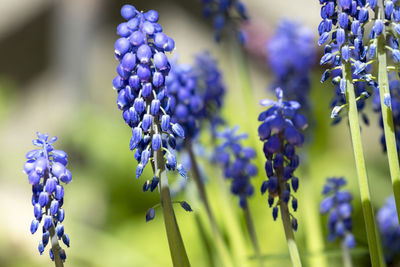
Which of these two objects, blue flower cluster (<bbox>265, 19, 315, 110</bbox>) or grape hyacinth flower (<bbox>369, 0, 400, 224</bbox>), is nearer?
grape hyacinth flower (<bbox>369, 0, 400, 224</bbox>)

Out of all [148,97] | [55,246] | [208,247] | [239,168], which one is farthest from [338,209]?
[55,246]

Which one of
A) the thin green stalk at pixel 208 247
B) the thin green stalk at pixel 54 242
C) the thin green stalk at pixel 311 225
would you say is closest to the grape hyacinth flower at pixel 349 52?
the thin green stalk at pixel 54 242

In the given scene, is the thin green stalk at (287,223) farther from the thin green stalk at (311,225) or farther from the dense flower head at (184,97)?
the thin green stalk at (311,225)

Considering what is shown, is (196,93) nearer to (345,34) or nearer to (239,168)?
(239,168)

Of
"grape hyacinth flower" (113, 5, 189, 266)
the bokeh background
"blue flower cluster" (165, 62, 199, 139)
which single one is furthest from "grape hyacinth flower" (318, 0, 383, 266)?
"blue flower cluster" (165, 62, 199, 139)

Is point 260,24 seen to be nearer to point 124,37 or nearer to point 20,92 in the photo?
point 20,92

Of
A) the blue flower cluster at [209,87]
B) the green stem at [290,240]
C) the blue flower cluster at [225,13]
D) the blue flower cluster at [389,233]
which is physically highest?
the blue flower cluster at [225,13]

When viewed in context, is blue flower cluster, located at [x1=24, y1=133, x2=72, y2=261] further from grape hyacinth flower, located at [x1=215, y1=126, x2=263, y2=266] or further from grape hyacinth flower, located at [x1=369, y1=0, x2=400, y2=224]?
grape hyacinth flower, located at [x1=215, y1=126, x2=263, y2=266]
